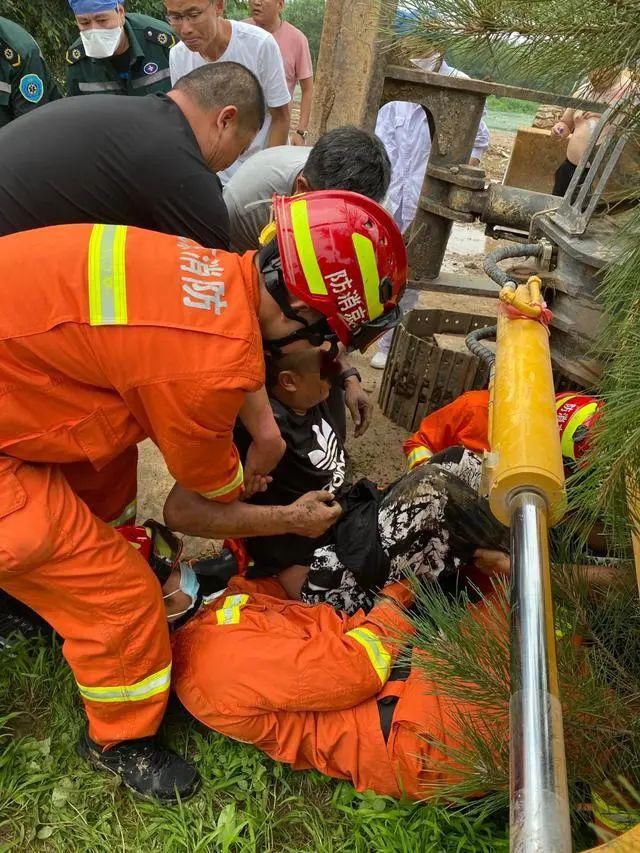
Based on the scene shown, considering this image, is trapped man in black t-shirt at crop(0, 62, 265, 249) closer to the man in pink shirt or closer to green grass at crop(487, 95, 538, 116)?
the man in pink shirt

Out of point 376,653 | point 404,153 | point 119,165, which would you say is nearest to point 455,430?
point 376,653

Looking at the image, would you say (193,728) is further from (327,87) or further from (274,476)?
(327,87)

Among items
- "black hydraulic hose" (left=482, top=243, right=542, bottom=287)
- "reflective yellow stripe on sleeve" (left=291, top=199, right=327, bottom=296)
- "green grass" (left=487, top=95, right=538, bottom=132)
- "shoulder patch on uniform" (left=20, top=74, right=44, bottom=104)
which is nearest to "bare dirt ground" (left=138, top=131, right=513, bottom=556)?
"black hydraulic hose" (left=482, top=243, right=542, bottom=287)

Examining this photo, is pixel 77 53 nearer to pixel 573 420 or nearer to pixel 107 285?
pixel 107 285

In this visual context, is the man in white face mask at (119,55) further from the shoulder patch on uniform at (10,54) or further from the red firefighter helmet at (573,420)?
the red firefighter helmet at (573,420)

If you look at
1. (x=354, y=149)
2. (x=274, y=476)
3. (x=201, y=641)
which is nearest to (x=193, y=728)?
A: (x=201, y=641)

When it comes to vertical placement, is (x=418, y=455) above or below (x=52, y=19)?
below

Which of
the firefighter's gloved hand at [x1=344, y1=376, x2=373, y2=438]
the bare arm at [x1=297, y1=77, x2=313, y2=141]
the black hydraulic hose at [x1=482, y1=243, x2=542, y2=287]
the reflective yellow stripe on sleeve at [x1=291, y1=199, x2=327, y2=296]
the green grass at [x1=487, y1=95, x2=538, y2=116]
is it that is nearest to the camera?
the reflective yellow stripe on sleeve at [x1=291, y1=199, x2=327, y2=296]

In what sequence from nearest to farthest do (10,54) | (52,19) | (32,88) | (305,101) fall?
(10,54)
(32,88)
(305,101)
(52,19)

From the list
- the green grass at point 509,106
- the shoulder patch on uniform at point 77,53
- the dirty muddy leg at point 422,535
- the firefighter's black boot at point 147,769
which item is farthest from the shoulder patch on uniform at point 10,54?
the green grass at point 509,106

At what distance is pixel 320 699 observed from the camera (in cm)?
213

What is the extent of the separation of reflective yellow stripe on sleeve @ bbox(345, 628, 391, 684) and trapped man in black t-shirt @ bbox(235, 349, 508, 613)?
271 mm

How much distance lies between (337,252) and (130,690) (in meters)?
1.37

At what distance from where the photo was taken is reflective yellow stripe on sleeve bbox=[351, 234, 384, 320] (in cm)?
186
